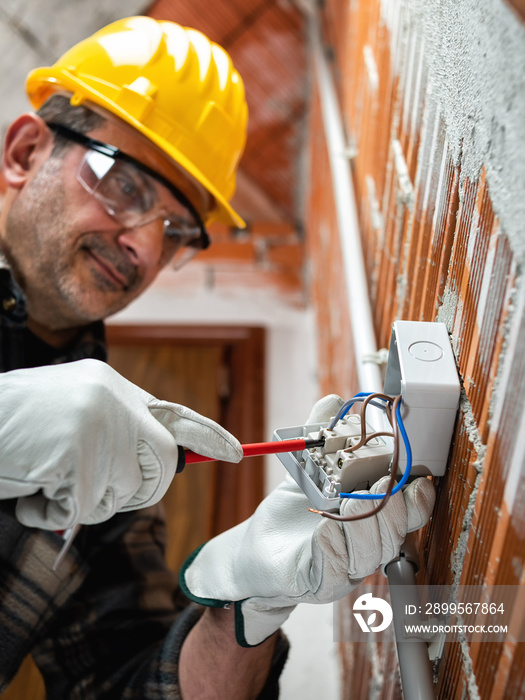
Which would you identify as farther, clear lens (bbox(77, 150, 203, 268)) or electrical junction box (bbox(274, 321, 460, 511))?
→ clear lens (bbox(77, 150, 203, 268))

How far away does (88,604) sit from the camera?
1.37 m

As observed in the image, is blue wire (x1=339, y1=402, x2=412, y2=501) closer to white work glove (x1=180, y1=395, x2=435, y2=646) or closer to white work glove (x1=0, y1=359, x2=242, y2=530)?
white work glove (x1=180, y1=395, x2=435, y2=646)

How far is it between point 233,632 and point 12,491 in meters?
0.52

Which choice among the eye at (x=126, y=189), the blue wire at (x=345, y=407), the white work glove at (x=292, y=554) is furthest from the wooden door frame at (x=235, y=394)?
the blue wire at (x=345, y=407)

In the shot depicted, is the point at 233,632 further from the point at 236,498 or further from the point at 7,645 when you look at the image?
the point at 236,498

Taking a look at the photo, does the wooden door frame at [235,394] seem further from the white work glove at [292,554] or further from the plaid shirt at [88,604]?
the white work glove at [292,554]

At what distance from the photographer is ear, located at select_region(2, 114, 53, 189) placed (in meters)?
1.49

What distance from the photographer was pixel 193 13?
285cm

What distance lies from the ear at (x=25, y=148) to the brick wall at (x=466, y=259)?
0.83 meters

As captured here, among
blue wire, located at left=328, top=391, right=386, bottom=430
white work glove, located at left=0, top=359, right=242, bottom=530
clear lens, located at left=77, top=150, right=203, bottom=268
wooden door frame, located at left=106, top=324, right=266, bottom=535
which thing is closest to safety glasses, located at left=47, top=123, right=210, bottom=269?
clear lens, located at left=77, top=150, right=203, bottom=268

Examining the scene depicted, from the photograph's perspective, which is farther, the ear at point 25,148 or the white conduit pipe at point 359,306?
the ear at point 25,148

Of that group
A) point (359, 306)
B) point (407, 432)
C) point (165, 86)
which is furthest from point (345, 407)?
point (165, 86)

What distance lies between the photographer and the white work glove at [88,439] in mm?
693

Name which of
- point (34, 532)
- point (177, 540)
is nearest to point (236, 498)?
point (177, 540)
